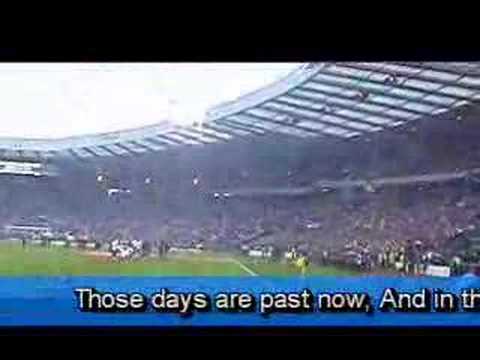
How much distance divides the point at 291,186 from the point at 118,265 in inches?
24.1

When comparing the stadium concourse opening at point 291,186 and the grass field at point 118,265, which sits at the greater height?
the stadium concourse opening at point 291,186

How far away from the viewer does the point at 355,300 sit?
185cm

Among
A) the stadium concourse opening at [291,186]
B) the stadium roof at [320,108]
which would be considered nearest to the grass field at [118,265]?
the stadium concourse opening at [291,186]

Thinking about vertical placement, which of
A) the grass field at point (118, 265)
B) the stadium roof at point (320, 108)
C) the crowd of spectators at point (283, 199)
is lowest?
the grass field at point (118, 265)

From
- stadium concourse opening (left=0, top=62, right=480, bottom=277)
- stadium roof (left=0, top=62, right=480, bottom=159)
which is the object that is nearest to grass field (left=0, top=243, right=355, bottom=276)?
stadium concourse opening (left=0, top=62, right=480, bottom=277)

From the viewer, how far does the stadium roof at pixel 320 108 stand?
1853 mm

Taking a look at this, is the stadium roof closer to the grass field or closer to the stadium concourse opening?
the stadium concourse opening

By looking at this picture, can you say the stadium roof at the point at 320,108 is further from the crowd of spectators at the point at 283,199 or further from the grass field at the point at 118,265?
the grass field at the point at 118,265

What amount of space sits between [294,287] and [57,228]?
0.79m

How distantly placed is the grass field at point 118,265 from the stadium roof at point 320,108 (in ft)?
1.04

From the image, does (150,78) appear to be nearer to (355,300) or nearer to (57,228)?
(57,228)

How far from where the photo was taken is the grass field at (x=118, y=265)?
1827 millimetres

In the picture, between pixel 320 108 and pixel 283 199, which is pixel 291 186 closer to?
pixel 283 199

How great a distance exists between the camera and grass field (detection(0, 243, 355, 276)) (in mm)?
1827
